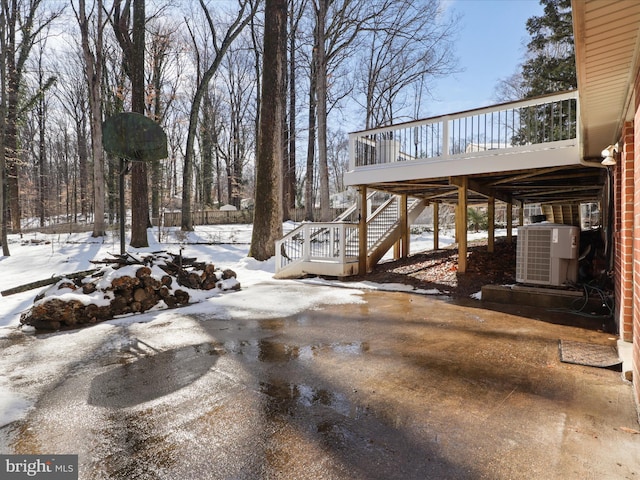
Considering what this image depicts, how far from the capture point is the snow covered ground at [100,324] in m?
3.09

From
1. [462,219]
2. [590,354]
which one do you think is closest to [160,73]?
[462,219]

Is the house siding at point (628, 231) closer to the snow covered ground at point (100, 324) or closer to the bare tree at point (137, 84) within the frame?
the snow covered ground at point (100, 324)

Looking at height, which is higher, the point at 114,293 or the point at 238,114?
the point at 238,114

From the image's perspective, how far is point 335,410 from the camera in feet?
7.91

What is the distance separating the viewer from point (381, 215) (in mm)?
10359

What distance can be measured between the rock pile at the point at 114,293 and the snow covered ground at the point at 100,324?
0.75ft

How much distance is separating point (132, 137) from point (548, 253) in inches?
268

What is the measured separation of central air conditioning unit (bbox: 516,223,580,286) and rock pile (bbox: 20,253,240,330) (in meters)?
5.46

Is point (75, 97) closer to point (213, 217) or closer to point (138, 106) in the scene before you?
point (213, 217)

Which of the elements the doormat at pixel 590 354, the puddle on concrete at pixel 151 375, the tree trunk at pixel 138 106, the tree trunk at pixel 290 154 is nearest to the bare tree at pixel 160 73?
the tree trunk at pixel 138 106

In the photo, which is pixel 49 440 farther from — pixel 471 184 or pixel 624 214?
pixel 471 184

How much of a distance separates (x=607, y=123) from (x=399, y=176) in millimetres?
3879

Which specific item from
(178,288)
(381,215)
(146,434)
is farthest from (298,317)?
(381,215)

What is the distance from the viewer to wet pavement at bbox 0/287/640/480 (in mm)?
1860
